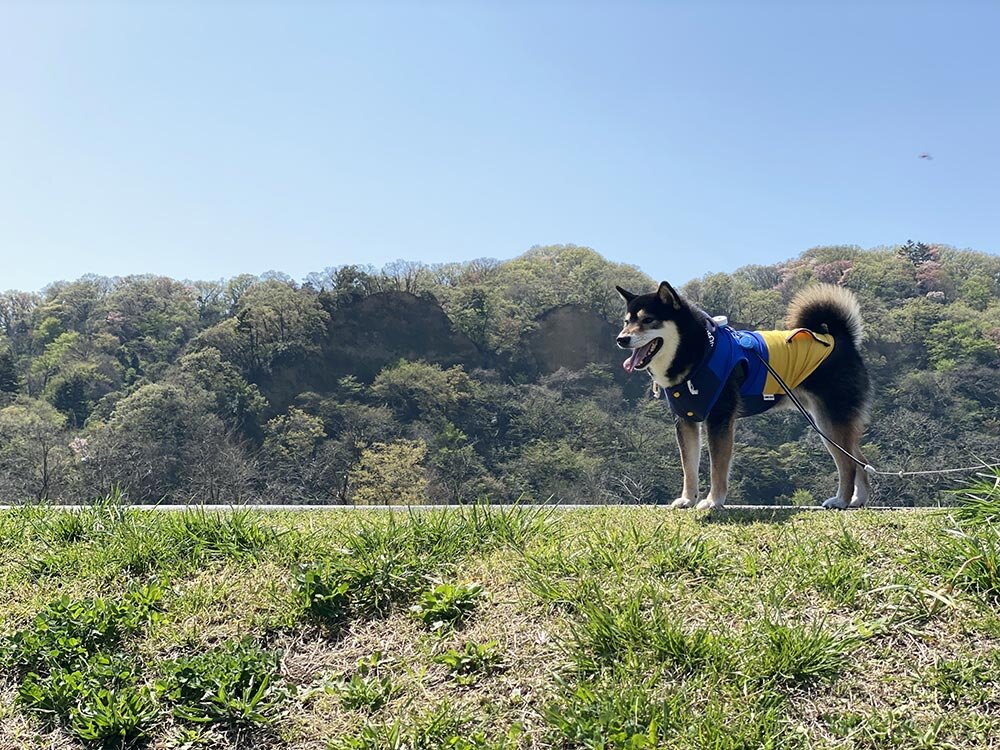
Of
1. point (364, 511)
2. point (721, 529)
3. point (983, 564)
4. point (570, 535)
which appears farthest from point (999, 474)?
point (364, 511)

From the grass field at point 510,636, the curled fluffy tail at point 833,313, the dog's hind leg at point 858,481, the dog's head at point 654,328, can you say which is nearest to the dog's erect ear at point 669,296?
the dog's head at point 654,328

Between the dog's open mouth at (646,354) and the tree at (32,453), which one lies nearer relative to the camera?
the dog's open mouth at (646,354)

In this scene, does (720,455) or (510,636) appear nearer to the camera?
(510,636)

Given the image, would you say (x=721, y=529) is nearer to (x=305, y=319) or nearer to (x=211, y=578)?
(x=211, y=578)

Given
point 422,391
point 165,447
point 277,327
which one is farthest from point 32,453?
point 422,391

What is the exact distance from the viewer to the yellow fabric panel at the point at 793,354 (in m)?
5.18

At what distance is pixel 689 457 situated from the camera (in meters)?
5.08

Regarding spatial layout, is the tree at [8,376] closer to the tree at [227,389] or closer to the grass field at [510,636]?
the tree at [227,389]

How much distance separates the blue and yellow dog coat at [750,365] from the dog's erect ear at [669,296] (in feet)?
0.87

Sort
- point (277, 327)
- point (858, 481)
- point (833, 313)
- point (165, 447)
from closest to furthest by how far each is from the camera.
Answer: point (858, 481) < point (833, 313) < point (165, 447) < point (277, 327)

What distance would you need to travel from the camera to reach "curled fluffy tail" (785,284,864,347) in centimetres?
550

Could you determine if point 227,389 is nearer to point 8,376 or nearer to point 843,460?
point 8,376

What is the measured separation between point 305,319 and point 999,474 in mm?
44317

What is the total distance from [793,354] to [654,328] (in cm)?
102
